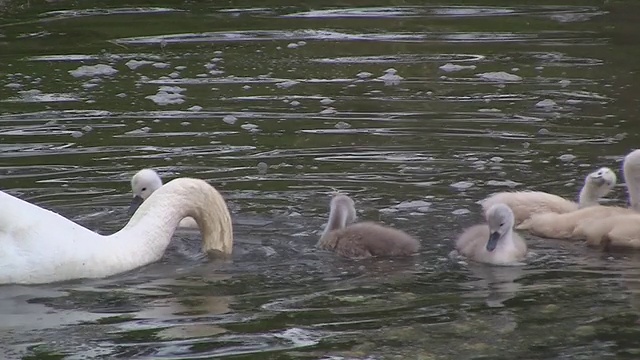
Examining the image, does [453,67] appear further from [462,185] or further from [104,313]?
[104,313]

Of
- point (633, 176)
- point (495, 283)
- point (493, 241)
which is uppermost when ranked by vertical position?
point (633, 176)

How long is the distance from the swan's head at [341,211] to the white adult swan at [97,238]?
0.65m

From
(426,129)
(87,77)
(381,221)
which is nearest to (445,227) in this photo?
(381,221)

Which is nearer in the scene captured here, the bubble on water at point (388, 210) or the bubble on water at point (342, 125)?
the bubble on water at point (388, 210)

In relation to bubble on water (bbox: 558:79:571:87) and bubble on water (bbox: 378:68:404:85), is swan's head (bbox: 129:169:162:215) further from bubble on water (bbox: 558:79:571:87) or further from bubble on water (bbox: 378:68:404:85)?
bubble on water (bbox: 558:79:571:87)

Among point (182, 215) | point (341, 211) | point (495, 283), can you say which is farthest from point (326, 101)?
point (495, 283)

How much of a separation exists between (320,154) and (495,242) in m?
2.92

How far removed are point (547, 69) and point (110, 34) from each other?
5.65 meters

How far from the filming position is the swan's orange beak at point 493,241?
8.33m

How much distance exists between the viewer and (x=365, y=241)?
8531 millimetres

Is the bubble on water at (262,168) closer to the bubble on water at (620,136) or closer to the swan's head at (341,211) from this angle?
the swan's head at (341,211)

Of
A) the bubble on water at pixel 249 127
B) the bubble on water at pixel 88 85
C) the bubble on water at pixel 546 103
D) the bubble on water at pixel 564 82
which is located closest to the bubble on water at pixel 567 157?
the bubble on water at pixel 546 103

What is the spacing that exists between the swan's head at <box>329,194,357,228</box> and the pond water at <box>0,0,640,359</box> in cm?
25

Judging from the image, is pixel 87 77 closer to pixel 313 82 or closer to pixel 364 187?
pixel 313 82
